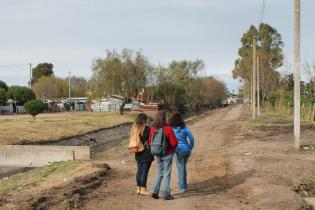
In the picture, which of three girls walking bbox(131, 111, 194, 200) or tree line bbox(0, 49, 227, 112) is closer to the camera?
three girls walking bbox(131, 111, 194, 200)

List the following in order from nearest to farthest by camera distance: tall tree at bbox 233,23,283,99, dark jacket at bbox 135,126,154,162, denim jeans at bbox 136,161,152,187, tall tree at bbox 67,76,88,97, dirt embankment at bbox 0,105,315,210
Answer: dirt embankment at bbox 0,105,315,210 < dark jacket at bbox 135,126,154,162 < denim jeans at bbox 136,161,152,187 < tall tree at bbox 233,23,283,99 < tall tree at bbox 67,76,88,97

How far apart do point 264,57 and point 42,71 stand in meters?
82.9

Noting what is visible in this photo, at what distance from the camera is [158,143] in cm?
950

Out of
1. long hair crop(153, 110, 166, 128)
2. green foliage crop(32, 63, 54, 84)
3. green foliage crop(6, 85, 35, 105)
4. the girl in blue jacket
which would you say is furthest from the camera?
green foliage crop(32, 63, 54, 84)

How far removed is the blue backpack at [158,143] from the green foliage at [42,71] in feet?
442

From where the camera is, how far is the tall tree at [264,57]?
74062 mm

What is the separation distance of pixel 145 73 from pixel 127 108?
60.4 ft

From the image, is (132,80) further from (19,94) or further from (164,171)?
(164,171)

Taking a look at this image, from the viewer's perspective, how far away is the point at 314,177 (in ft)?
38.9

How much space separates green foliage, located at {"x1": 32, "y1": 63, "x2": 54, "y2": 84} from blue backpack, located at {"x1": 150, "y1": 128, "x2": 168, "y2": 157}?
442 feet

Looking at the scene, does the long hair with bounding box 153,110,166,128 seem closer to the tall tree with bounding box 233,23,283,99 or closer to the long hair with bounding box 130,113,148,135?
the long hair with bounding box 130,113,148,135

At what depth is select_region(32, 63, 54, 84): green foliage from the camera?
463 feet

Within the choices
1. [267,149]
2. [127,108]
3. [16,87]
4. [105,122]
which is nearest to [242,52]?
[127,108]

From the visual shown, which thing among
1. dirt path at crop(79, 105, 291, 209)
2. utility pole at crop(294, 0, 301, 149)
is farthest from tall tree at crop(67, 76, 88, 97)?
dirt path at crop(79, 105, 291, 209)
